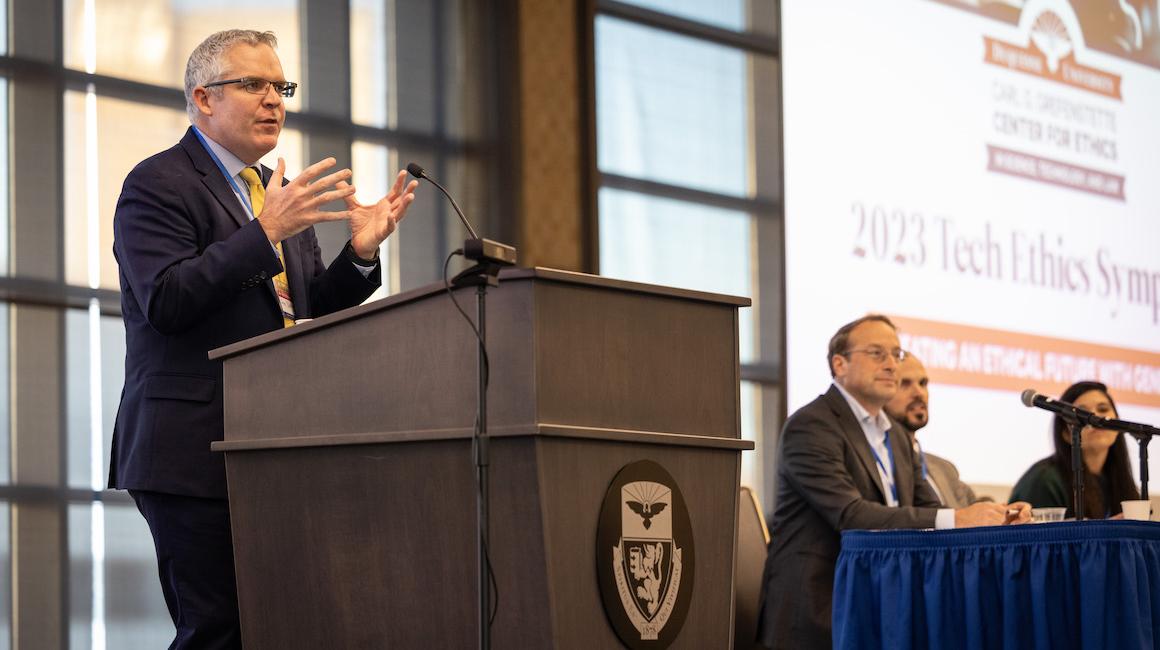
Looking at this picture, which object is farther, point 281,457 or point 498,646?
point 281,457

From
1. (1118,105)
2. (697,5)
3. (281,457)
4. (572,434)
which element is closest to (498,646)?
(572,434)

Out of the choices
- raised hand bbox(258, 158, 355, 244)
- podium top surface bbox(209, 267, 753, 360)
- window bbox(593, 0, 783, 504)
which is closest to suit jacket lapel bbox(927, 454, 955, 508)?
window bbox(593, 0, 783, 504)

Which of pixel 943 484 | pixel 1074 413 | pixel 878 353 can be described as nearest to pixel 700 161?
pixel 943 484

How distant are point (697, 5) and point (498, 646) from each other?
15.9 ft

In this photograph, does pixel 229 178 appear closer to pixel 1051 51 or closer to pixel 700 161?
pixel 700 161

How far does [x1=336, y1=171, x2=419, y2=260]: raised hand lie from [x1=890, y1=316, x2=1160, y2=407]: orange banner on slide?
3997 millimetres

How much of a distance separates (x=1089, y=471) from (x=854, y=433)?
1.46 metres

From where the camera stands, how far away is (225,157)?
8.66 ft

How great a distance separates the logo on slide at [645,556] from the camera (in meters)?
2.02

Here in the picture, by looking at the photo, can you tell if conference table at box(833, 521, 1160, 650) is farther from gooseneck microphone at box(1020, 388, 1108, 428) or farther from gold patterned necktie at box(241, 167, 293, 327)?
gold patterned necktie at box(241, 167, 293, 327)

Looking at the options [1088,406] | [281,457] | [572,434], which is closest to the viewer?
[572,434]

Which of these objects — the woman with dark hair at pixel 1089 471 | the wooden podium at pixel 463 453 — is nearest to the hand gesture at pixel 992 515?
the woman with dark hair at pixel 1089 471

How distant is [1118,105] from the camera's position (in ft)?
24.4

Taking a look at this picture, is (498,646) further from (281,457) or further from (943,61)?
(943,61)
